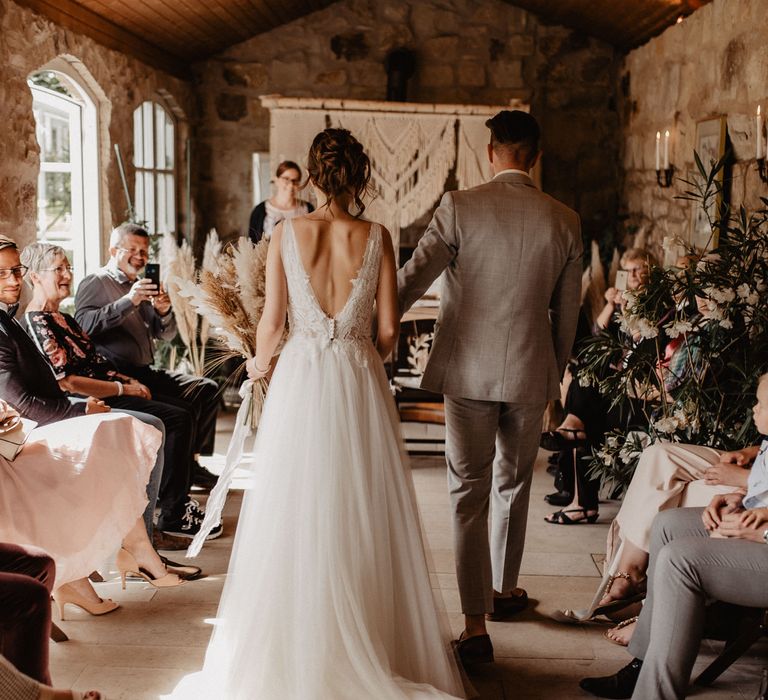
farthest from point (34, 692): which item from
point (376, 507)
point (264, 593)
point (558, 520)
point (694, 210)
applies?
point (694, 210)

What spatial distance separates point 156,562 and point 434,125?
13.2 ft

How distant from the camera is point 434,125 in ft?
20.8

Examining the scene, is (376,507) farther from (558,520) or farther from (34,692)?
(558,520)

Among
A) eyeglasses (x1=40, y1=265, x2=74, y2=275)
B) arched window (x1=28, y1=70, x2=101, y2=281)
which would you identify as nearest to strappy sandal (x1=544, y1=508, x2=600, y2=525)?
eyeglasses (x1=40, y1=265, x2=74, y2=275)

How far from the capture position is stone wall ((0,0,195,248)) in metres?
3.93

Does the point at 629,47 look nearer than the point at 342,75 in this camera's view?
Yes

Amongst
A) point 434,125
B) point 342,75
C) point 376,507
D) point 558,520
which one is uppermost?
point 342,75

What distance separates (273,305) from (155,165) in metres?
4.47

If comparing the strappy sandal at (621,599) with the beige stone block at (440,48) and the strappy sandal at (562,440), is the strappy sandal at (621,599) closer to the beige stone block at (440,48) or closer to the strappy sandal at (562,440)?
the strappy sandal at (562,440)

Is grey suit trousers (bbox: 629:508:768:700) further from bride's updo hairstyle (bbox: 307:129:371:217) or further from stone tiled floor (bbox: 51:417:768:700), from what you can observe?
bride's updo hairstyle (bbox: 307:129:371:217)

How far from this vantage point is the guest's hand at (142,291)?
3.84 metres

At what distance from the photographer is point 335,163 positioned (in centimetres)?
238

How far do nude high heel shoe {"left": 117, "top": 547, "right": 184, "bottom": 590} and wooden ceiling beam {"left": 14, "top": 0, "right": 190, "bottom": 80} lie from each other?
251cm

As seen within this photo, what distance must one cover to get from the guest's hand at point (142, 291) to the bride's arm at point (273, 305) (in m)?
1.43
